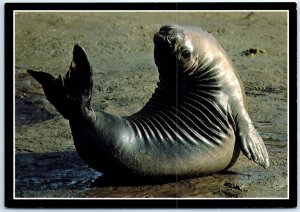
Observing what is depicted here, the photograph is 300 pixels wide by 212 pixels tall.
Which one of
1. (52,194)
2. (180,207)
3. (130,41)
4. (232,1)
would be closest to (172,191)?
(180,207)

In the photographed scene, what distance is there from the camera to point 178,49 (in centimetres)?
493

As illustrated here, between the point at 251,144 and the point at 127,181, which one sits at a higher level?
the point at 251,144

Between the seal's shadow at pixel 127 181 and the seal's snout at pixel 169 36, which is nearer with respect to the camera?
the seal's snout at pixel 169 36

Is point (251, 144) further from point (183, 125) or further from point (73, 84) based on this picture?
point (73, 84)

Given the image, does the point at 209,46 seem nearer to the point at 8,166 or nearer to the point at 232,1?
the point at 232,1

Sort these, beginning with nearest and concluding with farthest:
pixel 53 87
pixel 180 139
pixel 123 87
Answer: pixel 53 87 → pixel 180 139 → pixel 123 87

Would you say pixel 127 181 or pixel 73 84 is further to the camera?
pixel 127 181

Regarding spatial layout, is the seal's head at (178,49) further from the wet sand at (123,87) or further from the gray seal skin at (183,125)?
the wet sand at (123,87)

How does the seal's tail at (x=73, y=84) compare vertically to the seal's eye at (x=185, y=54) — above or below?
below

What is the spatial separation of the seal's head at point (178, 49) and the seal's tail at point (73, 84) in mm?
466

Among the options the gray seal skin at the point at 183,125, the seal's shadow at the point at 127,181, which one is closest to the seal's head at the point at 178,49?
the gray seal skin at the point at 183,125

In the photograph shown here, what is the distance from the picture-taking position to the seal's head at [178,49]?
16.1 ft

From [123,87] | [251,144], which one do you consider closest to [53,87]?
[251,144]

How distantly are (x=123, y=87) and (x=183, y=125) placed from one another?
5.34ft
